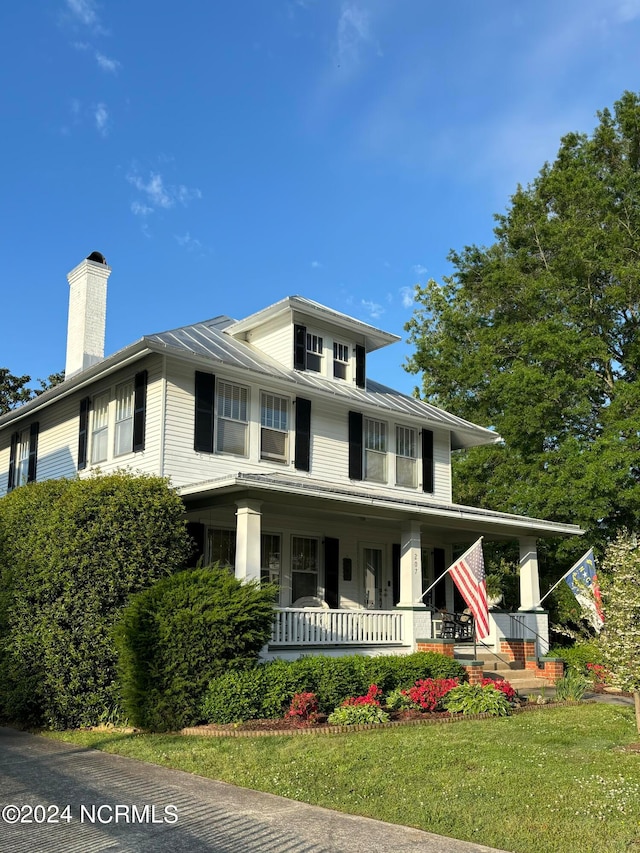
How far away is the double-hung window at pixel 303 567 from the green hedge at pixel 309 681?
12.4 feet

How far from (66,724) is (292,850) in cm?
704

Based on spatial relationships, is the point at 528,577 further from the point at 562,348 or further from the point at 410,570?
the point at 562,348

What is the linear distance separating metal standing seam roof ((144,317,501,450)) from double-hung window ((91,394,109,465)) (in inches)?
80.7

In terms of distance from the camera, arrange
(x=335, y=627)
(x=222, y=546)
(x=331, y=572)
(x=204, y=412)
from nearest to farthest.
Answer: (x=335, y=627) < (x=204, y=412) < (x=222, y=546) < (x=331, y=572)

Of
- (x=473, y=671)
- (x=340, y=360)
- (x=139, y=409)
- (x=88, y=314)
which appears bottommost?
(x=473, y=671)

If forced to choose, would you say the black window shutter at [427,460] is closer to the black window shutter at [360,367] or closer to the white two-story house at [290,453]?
the white two-story house at [290,453]

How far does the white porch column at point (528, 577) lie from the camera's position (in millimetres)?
18938

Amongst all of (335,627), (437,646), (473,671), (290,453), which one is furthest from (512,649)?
(290,453)

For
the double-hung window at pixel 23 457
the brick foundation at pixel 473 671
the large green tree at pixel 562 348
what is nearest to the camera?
the brick foundation at pixel 473 671

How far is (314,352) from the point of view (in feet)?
61.3

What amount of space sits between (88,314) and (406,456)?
27.0 ft

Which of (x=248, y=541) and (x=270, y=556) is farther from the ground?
(x=248, y=541)

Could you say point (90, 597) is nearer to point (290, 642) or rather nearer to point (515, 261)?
point (290, 642)

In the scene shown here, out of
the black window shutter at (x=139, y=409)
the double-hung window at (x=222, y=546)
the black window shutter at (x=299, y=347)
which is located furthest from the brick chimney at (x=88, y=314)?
the double-hung window at (x=222, y=546)
